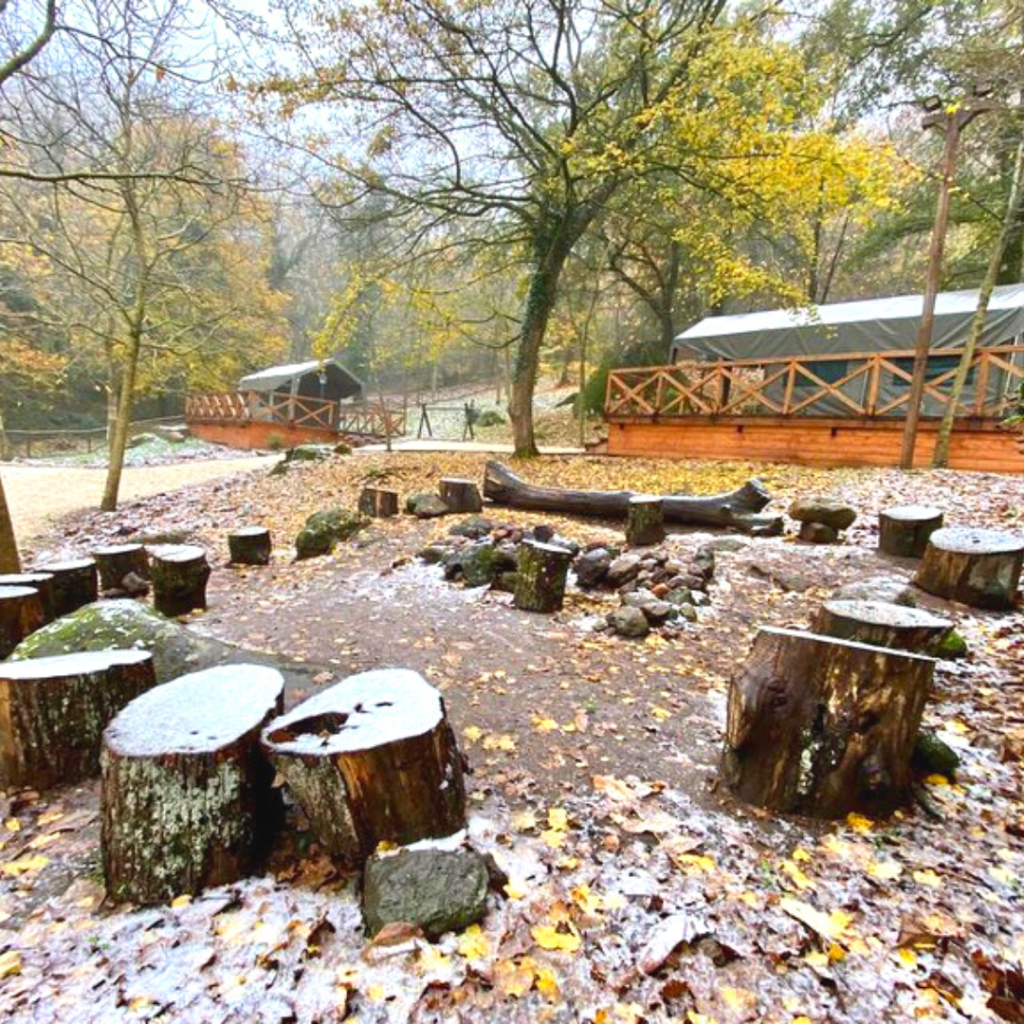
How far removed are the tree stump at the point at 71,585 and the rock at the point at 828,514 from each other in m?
6.02

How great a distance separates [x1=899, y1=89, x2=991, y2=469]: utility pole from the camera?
6543 mm

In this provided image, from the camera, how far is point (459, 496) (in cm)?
666

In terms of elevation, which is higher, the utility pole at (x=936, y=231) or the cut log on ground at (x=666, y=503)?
the utility pole at (x=936, y=231)

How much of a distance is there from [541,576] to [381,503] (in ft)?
11.6

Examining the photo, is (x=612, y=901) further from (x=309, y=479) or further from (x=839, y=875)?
(x=309, y=479)

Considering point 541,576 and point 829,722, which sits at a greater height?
point 829,722

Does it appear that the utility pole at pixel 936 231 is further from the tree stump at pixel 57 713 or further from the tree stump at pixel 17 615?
the tree stump at pixel 17 615

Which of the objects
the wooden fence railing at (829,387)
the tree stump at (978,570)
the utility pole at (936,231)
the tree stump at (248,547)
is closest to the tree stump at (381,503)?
the tree stump at (248,547)

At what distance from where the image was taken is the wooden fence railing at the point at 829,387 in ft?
27.9

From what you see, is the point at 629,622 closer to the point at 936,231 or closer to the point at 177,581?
the point at 177,581

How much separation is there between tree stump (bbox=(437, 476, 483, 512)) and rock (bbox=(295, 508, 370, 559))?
1050mm

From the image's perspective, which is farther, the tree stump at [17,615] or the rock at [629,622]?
the rock at [629,622]

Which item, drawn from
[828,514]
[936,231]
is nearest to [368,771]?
[828,514]

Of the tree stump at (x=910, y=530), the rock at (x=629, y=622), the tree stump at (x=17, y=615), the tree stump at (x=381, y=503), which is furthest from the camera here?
the tree stump at (x=381, y=503)
